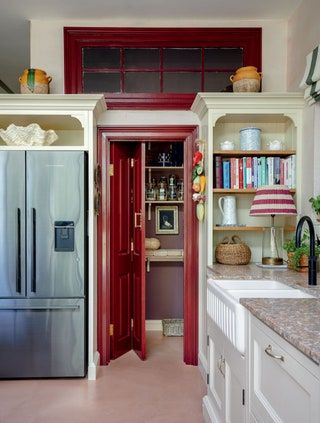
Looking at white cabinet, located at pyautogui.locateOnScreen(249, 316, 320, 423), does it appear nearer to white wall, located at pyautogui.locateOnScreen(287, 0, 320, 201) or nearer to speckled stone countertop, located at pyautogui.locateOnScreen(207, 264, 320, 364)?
speckled stone countertop, located at pyautogui.locateOnScreen(207, 264, 320, 364)

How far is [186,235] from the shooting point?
11.1 ft

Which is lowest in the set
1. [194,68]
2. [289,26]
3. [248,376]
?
[248,376]

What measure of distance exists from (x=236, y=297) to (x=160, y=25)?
8.08 feet

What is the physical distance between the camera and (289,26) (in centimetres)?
321

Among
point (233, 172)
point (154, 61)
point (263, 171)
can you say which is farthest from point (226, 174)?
point (154, 61)

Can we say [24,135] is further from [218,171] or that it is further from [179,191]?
[179,191]

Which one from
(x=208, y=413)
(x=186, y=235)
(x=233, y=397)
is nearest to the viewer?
(x=233, y=397)

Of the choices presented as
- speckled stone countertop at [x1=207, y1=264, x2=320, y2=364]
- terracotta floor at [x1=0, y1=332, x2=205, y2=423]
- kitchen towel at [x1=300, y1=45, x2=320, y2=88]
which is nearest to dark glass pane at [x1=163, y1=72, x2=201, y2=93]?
kitchen towel at [x1=300, y1=45, x2=320, y2=88]

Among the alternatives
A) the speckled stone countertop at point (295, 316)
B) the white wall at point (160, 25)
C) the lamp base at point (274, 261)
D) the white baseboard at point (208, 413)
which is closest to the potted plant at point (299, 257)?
the lamp base at point (274, 261)

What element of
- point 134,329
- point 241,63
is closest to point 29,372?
point 134,329

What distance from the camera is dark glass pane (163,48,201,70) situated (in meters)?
3.33

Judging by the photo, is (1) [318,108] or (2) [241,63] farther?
(2) [241,63]

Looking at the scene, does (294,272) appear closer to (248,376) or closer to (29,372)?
(248,376)

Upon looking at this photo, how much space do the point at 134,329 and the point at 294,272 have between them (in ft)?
6.23
